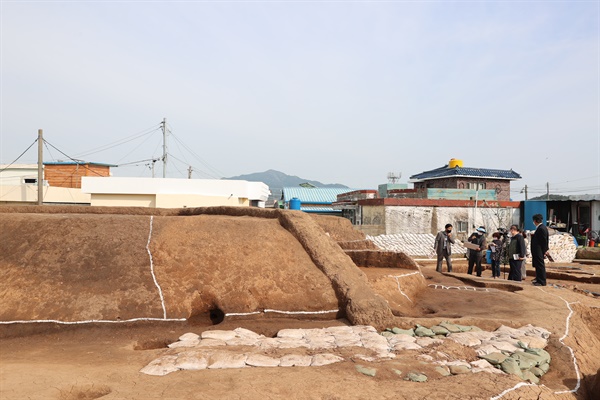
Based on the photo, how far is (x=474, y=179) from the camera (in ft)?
81.8

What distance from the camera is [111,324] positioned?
526 centimetres

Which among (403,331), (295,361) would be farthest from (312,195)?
(295,361)

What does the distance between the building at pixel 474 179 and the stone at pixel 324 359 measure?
2075 cm

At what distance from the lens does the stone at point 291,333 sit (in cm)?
515

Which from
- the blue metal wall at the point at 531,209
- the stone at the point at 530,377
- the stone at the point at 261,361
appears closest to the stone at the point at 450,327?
the stone at the point at 530,377

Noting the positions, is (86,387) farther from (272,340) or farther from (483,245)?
(483,245)

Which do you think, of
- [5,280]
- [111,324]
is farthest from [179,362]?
[5,280]

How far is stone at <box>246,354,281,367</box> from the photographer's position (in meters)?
4.20

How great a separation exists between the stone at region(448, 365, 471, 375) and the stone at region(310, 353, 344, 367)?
1.04 meters

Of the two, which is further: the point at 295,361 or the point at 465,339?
the point at 465,339

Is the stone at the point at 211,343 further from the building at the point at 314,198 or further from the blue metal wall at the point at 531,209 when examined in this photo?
the building at the point at 314,198

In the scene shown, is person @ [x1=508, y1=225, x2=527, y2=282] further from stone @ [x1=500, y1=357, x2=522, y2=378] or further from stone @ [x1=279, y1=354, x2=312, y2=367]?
stone @ [x1=279, y1=354, x2=312, y2=367]

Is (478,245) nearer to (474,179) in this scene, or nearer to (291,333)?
(291,333)

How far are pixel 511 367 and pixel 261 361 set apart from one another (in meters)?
2.44
